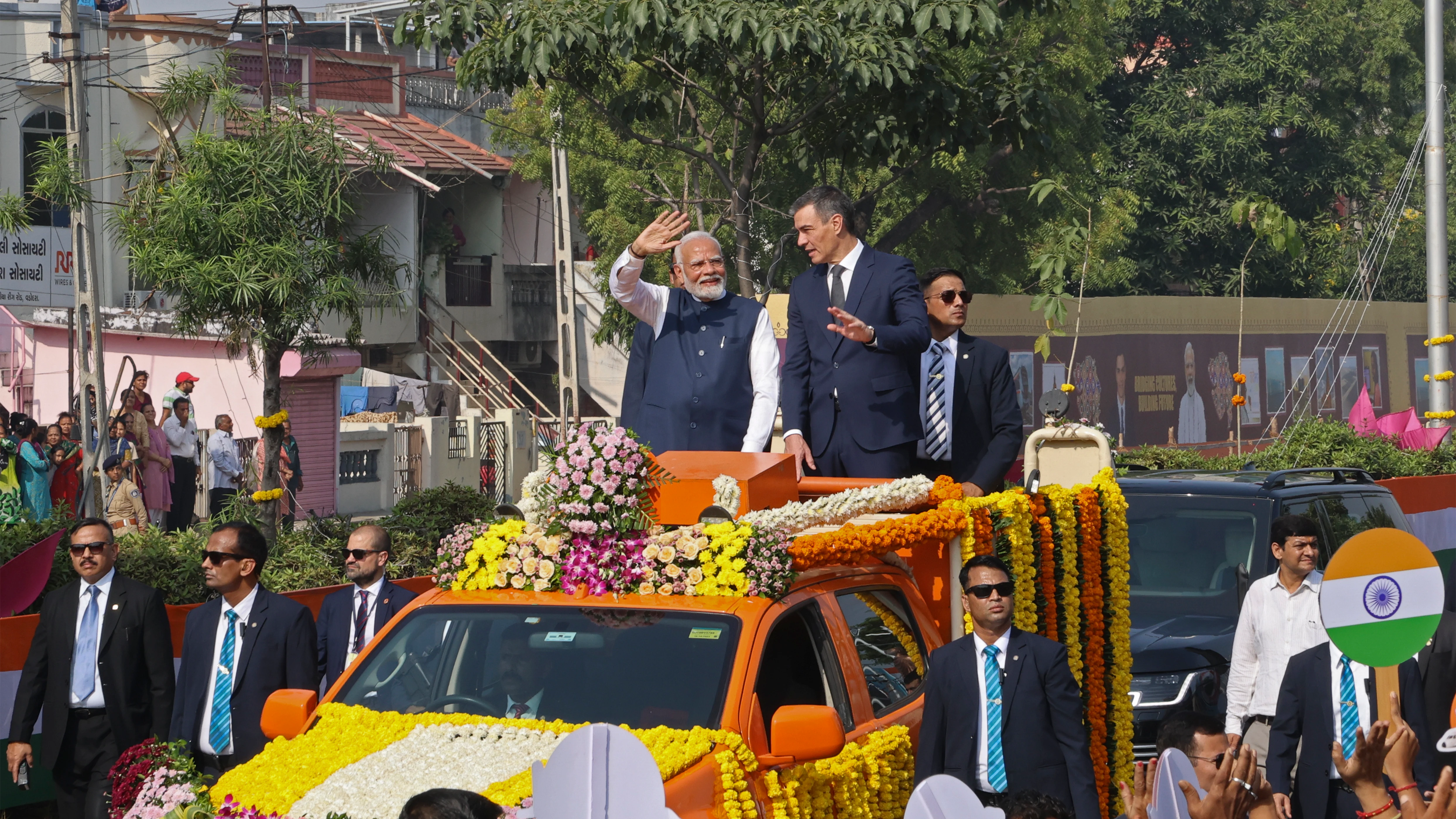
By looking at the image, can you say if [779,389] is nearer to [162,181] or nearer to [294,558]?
[294,558]

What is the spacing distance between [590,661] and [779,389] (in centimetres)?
265

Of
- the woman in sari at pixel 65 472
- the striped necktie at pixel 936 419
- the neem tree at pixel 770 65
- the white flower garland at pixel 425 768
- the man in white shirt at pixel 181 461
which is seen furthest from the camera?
the man in white shirt at pixel 181 461

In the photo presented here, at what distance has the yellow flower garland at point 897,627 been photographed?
234 inches

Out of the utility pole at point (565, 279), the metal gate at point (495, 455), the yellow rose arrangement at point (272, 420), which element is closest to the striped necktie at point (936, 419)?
the yellow rose arrangement at point (272, 420)

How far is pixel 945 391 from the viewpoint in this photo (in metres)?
7.86

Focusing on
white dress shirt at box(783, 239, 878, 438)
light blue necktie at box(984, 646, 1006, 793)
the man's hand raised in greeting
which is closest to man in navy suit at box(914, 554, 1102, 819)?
light blue necktie at box(984, 646, 1006, 793)

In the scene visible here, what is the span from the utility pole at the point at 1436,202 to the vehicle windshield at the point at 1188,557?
38.5ft

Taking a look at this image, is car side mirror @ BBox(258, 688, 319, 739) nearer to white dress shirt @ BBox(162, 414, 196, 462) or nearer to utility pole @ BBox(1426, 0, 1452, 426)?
white dress shirt @ BBox(162, 414, 196, 462)

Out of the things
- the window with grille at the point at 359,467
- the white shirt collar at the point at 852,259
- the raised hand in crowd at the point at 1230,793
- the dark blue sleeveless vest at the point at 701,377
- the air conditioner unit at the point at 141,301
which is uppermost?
the air conditioner unit at the point at 141,301

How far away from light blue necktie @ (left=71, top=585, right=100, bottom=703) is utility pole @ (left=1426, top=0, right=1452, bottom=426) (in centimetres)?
1756

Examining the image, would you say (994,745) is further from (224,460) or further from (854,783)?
(224,460)

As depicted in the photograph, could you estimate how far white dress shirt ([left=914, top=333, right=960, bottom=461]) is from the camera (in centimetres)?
783

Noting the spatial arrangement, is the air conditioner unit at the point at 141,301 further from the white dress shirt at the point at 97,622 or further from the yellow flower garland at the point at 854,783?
the yellow flower garland at the point at 854,783

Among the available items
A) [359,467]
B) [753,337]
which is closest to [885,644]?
[753,337]
